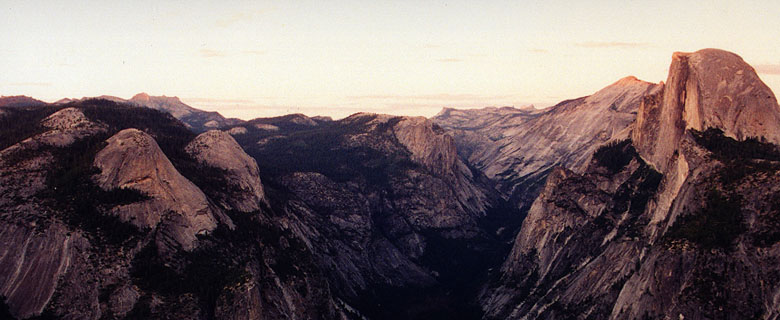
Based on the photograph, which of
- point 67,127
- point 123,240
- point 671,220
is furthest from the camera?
point 67,127

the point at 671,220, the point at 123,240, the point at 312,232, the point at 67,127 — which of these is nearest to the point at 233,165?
the point at 312,232

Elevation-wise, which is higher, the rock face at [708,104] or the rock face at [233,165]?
the rock face at [708,104]

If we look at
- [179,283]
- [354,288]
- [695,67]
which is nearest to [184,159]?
[179,283]

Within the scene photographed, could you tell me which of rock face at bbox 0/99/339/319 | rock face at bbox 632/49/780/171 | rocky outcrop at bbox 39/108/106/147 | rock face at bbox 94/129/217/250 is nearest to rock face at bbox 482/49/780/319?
rock face at bbox 632/49/780/171

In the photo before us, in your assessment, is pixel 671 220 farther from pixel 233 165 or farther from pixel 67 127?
pixel 67 127

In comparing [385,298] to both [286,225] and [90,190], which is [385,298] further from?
[90,190]

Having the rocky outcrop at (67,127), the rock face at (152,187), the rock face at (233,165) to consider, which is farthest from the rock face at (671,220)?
the rocky outcrop at (67,127)

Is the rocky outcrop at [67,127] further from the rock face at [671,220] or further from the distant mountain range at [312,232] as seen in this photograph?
the rock face at [671,220]
